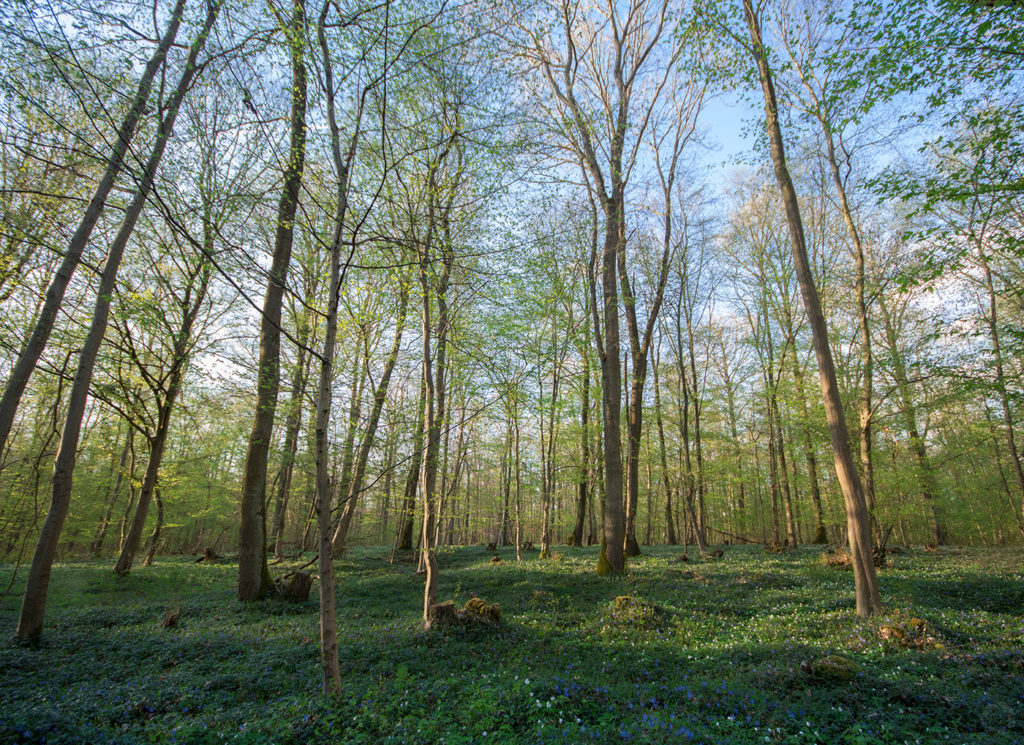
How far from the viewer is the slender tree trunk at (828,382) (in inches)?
255

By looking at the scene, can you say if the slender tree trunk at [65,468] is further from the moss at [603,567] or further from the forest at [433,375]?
the moss at [603,567]

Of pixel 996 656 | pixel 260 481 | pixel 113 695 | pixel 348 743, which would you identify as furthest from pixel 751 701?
pixel 260 481

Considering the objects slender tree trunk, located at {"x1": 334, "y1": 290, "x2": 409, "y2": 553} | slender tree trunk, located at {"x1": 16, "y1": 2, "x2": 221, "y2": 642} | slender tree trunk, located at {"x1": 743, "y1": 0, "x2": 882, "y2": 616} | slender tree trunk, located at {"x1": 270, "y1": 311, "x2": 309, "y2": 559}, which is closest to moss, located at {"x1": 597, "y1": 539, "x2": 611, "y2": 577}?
slender tree trunk, located at {"x1": 743, "y1": 0, "x2": 882, "y2": 616}

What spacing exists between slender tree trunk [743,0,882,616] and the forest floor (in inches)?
25.4

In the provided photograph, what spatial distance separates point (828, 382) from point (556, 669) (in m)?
6.10

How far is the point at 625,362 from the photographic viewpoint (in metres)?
19.2

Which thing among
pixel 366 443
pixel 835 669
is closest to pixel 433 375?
pixel 366 443

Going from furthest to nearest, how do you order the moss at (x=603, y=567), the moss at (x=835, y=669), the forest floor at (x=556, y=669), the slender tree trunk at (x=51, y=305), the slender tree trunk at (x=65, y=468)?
the moss at (x=603, y=567) → the slender tree trunk at (x=65, y=468) → the slender tree trunk at (x=51, y=305) → the moss at (x=835, y=669) → the forest floor at (x=556, y=669)

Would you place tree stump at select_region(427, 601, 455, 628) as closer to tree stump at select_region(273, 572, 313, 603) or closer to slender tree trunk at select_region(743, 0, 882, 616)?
tree stump at select_region(273, 572, 313, 603)

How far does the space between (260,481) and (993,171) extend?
14.0 metres

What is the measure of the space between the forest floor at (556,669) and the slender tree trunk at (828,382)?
2.12 feet

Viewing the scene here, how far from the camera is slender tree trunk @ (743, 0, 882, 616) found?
6.47 m

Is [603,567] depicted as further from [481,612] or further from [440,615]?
[440,615]

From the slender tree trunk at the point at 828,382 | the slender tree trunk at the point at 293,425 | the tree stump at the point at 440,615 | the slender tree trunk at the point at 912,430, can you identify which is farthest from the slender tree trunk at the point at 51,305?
the slender tree trunk at the point at 912,430
